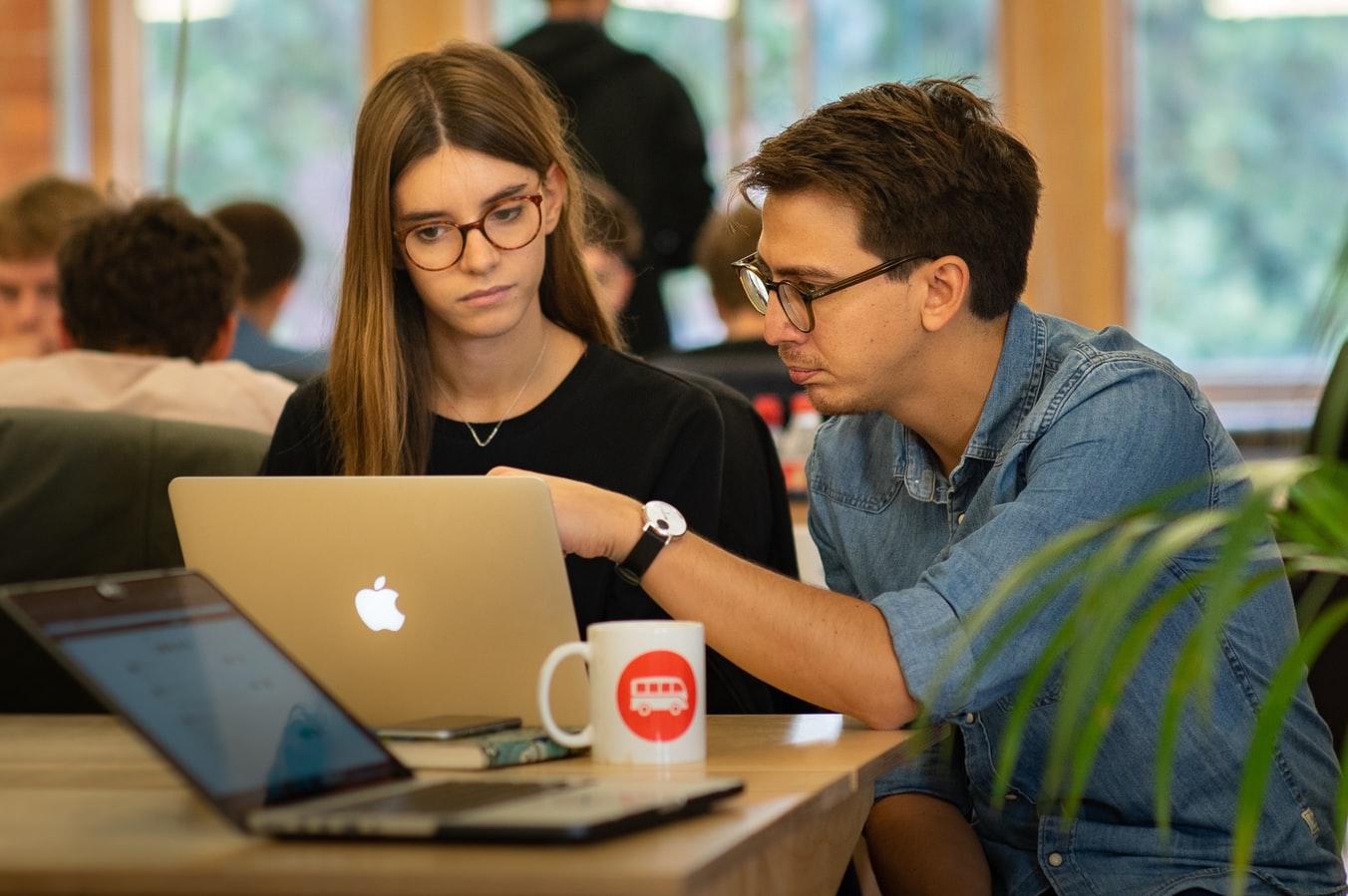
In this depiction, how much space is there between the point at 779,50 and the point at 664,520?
4.25m

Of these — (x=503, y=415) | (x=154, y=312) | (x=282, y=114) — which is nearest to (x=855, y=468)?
(x=503, y=415)

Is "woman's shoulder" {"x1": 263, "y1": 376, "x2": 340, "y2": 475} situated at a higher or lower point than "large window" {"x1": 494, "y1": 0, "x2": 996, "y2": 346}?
lower

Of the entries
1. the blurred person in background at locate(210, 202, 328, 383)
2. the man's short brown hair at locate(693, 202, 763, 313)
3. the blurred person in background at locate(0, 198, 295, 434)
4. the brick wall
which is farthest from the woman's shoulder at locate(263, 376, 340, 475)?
the brick wall

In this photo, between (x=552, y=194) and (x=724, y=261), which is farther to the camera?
(x=724, y=261)

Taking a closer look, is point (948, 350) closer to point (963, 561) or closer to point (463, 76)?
point (963, 561)

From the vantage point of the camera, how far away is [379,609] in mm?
1330

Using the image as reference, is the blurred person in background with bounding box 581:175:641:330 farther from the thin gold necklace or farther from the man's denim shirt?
the man's denim shirt

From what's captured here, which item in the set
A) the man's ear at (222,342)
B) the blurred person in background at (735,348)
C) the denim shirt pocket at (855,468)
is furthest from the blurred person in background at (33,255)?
the denim shirt pocket at (855,468)

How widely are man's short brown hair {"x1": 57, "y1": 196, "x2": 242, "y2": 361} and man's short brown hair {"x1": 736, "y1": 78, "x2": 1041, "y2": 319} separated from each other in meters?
1.31

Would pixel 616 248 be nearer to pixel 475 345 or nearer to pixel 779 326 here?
pixel 475 345

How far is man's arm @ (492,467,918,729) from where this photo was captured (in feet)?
4.52

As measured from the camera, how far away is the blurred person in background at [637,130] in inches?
169

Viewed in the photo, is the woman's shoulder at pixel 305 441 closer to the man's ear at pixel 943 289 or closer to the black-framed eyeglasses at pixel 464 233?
the black-framed eyeglasses at pixel 464 233

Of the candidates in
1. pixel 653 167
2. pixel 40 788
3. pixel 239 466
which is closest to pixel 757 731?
pixel 40 788
